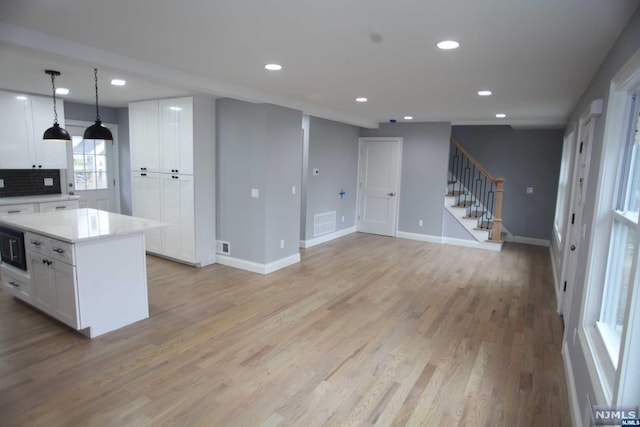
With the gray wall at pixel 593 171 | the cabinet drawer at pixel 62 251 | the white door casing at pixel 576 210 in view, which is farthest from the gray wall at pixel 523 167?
the cabinet drawer at pixel 62 251

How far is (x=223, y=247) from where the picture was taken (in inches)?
217

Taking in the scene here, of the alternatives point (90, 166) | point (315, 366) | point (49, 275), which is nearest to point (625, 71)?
point (315, 366)

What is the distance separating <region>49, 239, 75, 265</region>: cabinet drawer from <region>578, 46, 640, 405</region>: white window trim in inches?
150

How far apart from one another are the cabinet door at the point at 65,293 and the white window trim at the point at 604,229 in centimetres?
380

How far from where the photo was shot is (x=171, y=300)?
4172 mm

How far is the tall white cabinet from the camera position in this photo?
513 cm

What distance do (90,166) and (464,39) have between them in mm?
6799

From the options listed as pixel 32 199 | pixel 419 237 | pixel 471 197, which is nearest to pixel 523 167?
pixel 471 197

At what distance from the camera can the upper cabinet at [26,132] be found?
5129 millimetres

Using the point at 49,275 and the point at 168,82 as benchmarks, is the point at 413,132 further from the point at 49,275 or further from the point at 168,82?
the point at 49,275

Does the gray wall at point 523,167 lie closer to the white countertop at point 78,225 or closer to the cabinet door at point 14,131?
the white countertop at point 78,225

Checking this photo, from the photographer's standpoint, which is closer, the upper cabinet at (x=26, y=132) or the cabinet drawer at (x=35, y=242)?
the cabinet drawer at (x=35, y=242)

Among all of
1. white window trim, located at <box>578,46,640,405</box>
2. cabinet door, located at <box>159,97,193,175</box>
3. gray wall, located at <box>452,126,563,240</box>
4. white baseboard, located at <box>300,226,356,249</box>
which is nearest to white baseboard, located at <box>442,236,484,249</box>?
gray wall, located at <box>452,126,563,240</box>

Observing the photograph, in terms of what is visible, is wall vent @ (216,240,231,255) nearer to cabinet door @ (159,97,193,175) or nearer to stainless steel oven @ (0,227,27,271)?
cabinet door @ (159,97,193,175)
